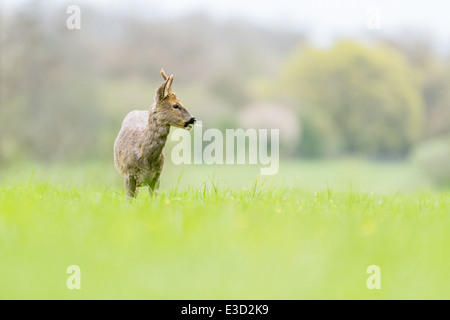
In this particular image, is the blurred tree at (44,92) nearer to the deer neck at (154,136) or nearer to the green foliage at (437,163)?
the green foliage at (437,163)

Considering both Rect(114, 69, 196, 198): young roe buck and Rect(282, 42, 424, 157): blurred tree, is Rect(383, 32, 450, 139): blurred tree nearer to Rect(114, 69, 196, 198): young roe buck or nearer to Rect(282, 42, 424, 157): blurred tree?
Rect(282, 42, 424, 157): blurred tree

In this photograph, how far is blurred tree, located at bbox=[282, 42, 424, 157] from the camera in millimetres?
51281

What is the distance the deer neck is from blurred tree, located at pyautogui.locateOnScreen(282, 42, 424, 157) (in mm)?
43628

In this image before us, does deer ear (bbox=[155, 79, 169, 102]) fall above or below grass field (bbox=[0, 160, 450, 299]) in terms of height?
above

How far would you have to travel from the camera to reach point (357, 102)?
172 ft

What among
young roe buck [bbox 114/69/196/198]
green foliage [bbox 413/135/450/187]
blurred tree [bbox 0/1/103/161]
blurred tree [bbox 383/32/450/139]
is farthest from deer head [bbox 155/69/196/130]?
blurred tree [bbox 383/32/450/139]

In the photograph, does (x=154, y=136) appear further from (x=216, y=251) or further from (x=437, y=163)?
(x=437, y=163)

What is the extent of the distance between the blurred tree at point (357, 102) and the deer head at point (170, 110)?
143ft

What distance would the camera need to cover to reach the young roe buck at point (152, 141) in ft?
24.1

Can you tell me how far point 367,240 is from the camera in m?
4.86

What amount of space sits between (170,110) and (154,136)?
403mm

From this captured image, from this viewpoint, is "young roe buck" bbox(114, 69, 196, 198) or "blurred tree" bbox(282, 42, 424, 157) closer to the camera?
"young roe buck" bbox(114, 69, 196, 198)

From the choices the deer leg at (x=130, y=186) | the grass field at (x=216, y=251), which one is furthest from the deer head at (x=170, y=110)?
the grass field at (x=216, y=251)
